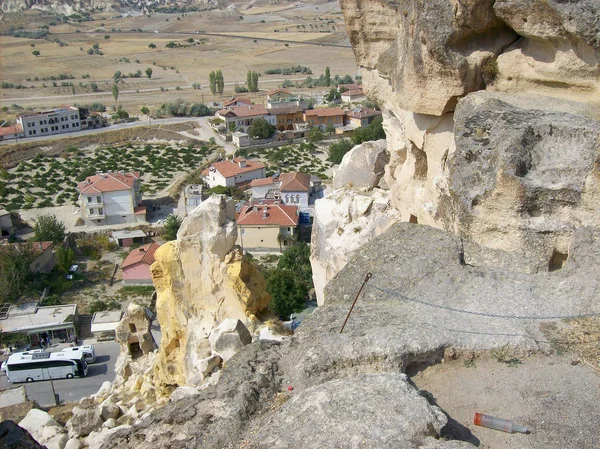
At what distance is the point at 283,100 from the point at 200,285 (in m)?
63.2

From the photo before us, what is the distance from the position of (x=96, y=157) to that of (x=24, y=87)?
39.9m

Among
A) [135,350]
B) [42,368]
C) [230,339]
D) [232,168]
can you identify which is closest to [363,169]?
[230,339]

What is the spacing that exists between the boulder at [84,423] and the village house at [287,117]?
56.6m

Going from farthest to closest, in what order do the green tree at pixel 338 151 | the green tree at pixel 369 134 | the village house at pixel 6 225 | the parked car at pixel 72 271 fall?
the green tree at pixel 338 151
the green tree at pixel 369 134
the village house at pixel 6 225
the parked car at pixel 72 271

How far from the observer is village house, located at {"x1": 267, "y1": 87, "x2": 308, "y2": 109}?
69062 mm

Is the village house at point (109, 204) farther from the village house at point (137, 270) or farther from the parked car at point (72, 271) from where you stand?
the village house at point (137, 270)

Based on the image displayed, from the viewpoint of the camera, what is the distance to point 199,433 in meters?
5.93

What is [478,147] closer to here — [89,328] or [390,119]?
[390,119]

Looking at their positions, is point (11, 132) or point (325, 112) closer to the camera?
point (11, 132)

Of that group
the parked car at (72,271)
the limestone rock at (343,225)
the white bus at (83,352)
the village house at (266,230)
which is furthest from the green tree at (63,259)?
the limestone rock at (343,225)

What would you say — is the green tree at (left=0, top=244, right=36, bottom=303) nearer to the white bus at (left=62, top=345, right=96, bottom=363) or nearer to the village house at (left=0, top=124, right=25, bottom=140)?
the white bus at (left=62, top=345, right=96, bottom=363)

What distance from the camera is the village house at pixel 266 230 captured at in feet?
122

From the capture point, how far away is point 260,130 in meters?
60.7

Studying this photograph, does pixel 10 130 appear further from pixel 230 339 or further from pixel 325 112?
pixel 230 339
